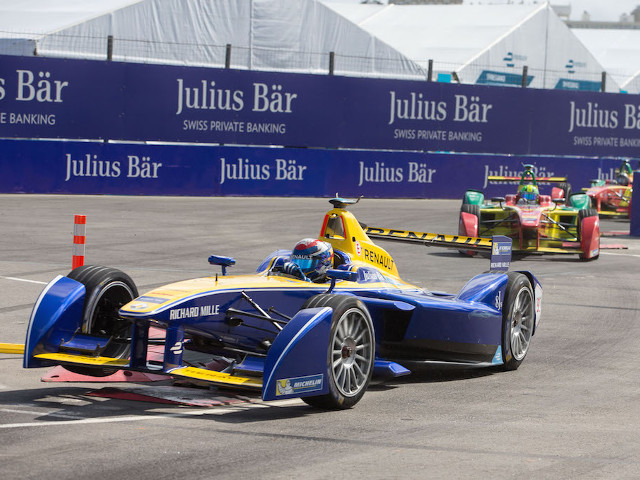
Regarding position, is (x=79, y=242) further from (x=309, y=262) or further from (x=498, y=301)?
(x=498, y=301)

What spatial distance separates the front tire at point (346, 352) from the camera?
25.1ft

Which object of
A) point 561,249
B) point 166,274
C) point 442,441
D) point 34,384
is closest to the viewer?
point 442,441

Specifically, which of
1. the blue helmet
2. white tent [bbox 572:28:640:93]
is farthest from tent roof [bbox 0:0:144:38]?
white tent [bbox 572:28:640:93]

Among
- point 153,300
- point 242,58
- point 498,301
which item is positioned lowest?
point 498,301

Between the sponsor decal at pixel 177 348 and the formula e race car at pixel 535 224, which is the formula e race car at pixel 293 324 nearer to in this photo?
the sponsor decal at pixel 177 348

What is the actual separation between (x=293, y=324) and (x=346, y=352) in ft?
1.95

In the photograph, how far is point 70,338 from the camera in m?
8.12

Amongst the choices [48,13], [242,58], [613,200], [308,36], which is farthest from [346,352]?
[308,36]

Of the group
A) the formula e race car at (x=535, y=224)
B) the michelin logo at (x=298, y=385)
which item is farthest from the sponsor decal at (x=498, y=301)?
the formula e race car at (x=535, y=224)

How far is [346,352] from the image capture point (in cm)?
792

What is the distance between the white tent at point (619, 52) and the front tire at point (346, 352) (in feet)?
157

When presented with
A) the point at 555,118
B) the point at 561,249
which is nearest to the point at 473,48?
the point at 555,118

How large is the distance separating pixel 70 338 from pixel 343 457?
106 inches

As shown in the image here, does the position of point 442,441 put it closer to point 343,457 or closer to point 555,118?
point 343,457
